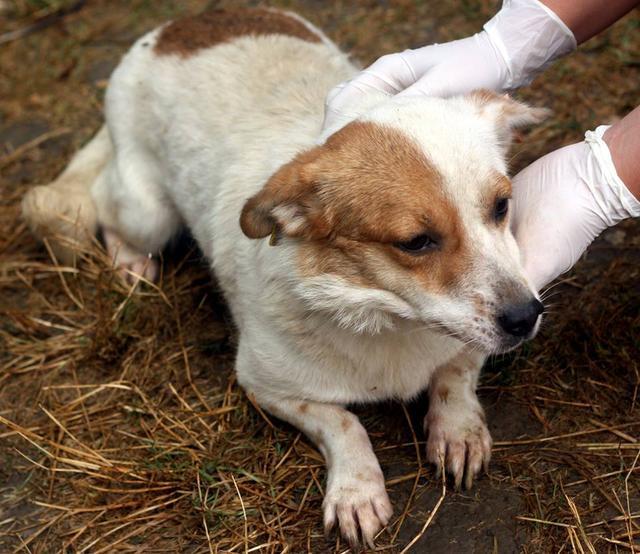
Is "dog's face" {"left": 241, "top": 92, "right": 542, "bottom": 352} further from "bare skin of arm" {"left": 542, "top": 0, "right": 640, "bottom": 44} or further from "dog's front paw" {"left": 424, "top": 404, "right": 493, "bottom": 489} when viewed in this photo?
"bare skin of arm" {"left": 542, "top": 0, "right": 640, "bottom": 44}

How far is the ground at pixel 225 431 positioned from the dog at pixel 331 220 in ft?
0.54

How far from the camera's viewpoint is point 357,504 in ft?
9.20

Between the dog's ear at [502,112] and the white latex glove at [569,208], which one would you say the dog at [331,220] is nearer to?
the dog's ear at [502,112]

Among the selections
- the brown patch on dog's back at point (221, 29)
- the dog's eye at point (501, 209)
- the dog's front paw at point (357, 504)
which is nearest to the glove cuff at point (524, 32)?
the dog's eye at point (501, 209)

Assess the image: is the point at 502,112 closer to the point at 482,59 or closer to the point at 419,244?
the point at 482,59

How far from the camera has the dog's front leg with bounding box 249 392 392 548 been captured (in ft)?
9.16

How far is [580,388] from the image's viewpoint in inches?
127

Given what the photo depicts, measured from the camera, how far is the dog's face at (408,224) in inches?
95.6

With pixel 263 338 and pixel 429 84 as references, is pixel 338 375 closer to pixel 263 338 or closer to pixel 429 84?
pixel 263 338

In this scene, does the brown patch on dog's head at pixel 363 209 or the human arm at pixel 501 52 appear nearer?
the brown patch on dog's head at pixel 363 209

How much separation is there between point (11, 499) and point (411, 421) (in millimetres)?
1595

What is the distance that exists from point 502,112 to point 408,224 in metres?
0.68

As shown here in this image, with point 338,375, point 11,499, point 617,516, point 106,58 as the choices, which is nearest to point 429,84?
point 338,375

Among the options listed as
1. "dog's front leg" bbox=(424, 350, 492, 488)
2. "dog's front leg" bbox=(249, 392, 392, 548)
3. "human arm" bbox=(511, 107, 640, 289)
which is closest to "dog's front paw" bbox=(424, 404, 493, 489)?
"dog's front leg" bbox=(424, 350, 492, 488)
